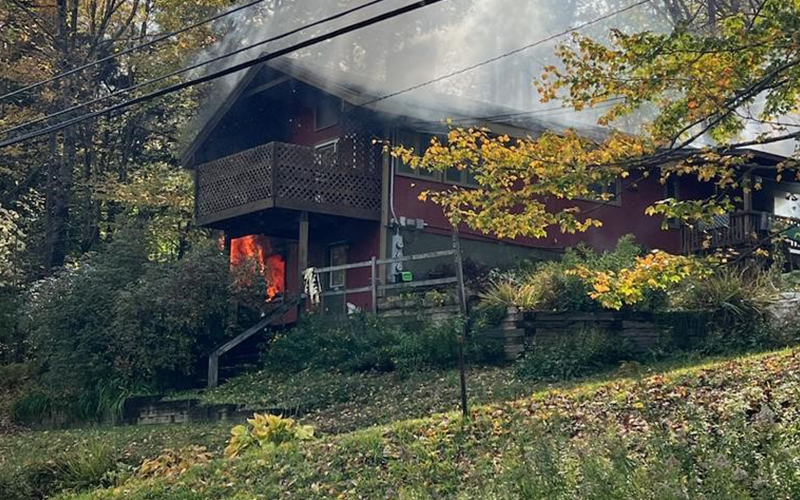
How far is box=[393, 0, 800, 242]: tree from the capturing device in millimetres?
9047

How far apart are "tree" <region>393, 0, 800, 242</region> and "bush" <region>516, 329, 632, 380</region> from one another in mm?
3254

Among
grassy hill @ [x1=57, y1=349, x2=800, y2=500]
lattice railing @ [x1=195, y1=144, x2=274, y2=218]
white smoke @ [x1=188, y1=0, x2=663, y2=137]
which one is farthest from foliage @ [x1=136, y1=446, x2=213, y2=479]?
white smoke @ [x1=188, y1=0, x2=663, y2=137]

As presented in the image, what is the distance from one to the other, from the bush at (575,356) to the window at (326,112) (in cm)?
1049

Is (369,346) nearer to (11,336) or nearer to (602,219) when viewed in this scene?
(602,219)

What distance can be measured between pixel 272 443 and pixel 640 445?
16.3ft

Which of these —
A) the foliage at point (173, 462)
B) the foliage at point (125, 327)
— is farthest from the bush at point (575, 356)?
the foliage at point (125, 327)

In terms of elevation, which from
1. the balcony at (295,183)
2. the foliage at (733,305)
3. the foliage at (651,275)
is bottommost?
the foliage at (733,305)

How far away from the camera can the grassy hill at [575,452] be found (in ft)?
23.1

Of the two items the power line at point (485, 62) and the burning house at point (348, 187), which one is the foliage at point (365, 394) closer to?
the burning house at point (348, 187)

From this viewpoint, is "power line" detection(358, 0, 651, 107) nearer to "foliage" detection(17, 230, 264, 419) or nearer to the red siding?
the red siding

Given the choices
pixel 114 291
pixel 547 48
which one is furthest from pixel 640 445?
pixel 547 48

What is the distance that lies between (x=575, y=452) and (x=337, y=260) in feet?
52.8

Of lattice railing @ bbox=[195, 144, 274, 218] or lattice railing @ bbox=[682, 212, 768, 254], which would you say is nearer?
lattice railing @ bbox=[195, 144, 274, 218]

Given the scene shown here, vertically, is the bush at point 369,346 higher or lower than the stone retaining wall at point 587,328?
lower
